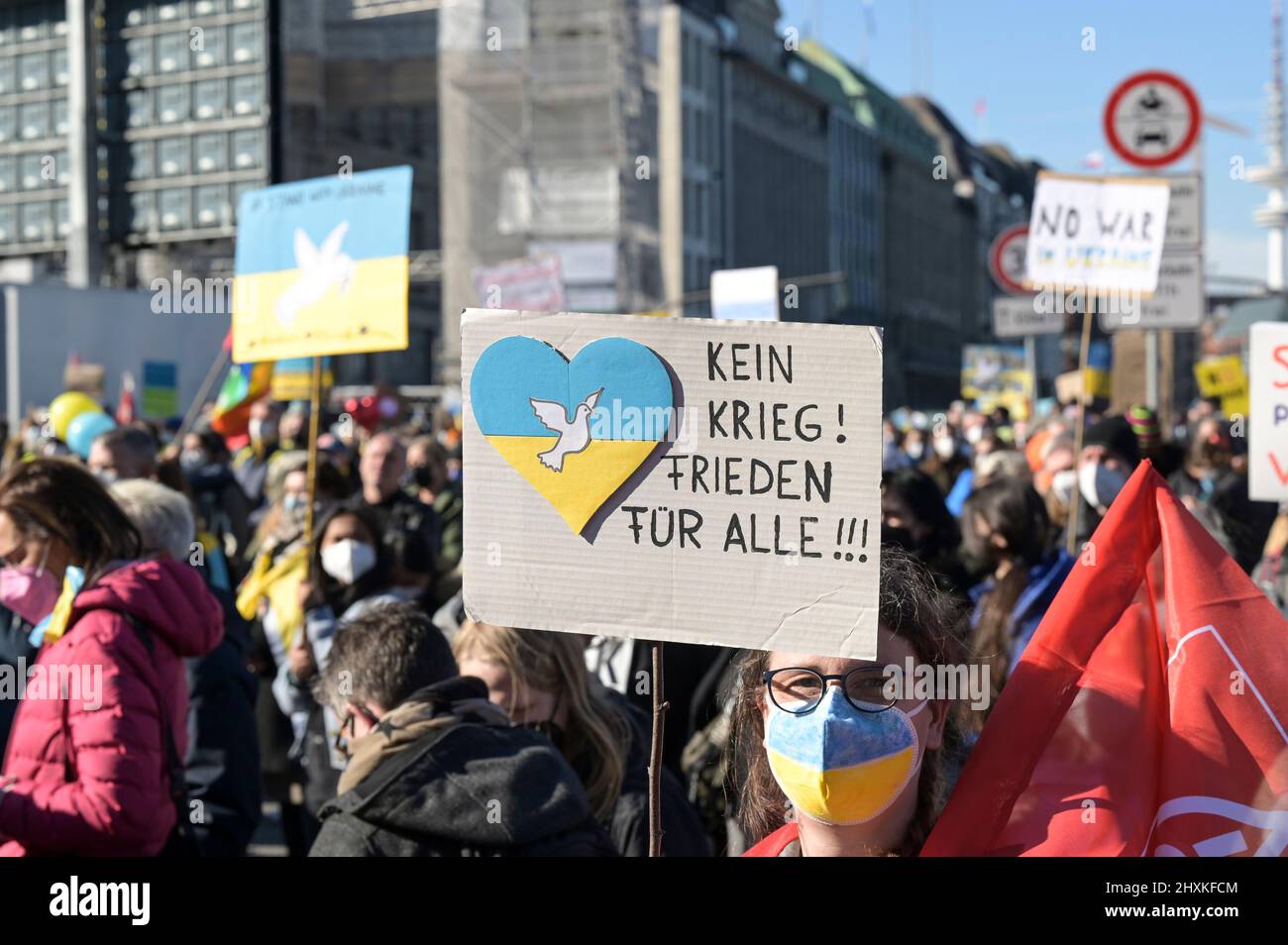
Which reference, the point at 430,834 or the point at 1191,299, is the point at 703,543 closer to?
the point at 430,834

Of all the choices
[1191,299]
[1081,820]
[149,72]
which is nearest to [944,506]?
[1191,299]

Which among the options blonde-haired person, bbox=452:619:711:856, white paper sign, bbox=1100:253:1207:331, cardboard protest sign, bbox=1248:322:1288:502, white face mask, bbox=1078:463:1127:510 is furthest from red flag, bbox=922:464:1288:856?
white paper sign, bbox=1100:253:1207:331

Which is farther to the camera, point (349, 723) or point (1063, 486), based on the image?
point (1063, 486)

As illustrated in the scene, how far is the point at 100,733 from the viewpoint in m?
3.05

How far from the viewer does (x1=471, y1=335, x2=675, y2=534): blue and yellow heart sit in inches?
80.0

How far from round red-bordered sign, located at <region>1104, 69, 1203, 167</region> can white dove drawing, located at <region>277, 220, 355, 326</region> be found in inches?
162

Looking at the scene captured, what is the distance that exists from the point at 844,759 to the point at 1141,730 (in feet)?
1.20

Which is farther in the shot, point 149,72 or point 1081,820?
point 149,72

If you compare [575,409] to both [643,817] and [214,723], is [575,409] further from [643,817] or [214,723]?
[214,723]

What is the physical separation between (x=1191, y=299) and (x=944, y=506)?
3355mm

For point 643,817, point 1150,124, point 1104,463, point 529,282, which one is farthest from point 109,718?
point 529,282

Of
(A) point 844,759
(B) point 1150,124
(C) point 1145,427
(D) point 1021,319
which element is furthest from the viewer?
(D) point 1021,319
